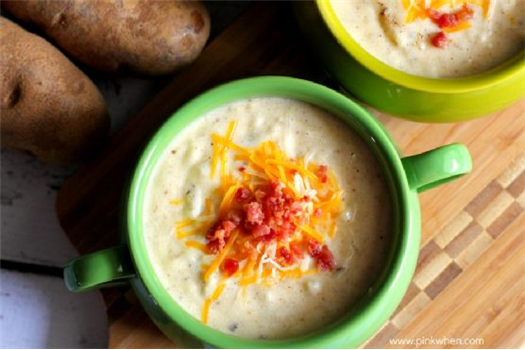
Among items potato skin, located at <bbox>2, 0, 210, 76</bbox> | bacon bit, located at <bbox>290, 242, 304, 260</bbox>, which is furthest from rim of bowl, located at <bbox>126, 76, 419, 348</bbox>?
potato skin, located at <bbox>2, 0, 210, 76</bbox>

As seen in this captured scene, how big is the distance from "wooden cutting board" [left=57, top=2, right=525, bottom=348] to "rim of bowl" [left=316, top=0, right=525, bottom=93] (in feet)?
0.65

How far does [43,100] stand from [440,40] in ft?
2.30

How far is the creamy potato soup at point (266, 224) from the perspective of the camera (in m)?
1.18

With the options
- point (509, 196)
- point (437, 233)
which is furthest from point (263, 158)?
point (509, 196)

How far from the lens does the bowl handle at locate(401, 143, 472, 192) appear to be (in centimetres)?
117

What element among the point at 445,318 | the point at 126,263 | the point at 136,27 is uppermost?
the point at 136,27

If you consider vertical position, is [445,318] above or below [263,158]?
below

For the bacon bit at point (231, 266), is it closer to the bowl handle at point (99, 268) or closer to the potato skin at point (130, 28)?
the bowl handle at point (99, 268)

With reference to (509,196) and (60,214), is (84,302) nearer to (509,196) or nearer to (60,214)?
(60,214)

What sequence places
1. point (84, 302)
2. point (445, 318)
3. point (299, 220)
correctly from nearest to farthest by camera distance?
1. point (299, 220)
2. point (445, 318)
3. point (84, 302)

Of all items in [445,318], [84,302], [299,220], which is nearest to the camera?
[299,220]

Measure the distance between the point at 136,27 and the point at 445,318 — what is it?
0.76 metres

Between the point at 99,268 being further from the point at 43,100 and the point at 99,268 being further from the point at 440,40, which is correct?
the point at 440,40

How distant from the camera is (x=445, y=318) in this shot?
141 cm
